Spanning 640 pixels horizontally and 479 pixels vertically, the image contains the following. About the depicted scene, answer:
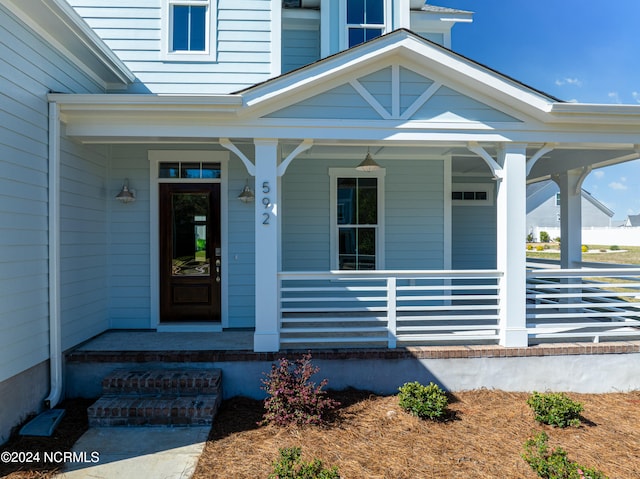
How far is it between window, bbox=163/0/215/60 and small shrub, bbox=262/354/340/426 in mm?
4686

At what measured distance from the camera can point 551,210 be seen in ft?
117

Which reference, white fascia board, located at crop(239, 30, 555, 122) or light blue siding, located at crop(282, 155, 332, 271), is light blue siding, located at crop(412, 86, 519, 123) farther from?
light blue siding, located at crop(282, 155, 332, 271)

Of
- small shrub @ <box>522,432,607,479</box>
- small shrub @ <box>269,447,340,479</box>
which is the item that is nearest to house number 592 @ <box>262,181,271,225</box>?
small shrub @ <box>269,447,340,479</box>

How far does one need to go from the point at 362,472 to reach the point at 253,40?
5.72m

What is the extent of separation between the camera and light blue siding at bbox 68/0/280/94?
5.98 metres

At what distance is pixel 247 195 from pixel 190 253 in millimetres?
1177

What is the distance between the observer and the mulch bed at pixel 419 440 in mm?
3344

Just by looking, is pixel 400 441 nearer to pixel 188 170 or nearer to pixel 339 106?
pixel 339 106

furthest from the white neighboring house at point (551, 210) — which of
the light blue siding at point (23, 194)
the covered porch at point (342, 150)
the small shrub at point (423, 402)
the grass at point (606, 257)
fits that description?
the light blue siding at point (23, 194)

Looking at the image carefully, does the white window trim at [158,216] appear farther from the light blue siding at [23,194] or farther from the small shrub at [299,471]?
the small shrub at [299,471]

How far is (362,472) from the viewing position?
129 inches

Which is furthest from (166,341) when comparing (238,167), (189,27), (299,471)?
(189,27)

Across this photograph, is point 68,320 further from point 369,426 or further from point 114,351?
point 369,426

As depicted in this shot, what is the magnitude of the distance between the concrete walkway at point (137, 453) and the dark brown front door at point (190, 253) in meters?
2.08
